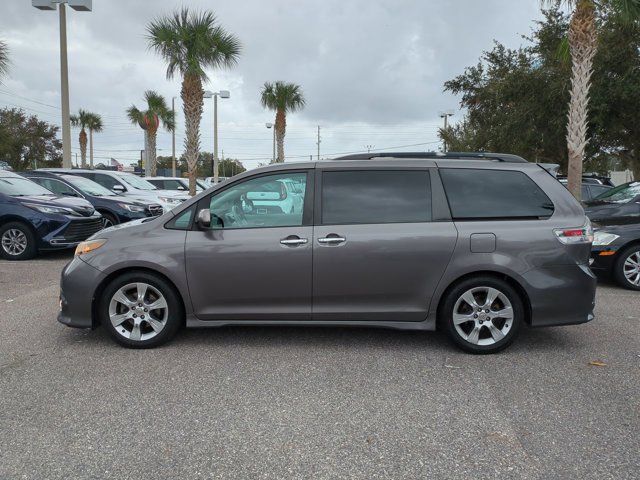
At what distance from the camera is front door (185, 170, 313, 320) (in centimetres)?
457

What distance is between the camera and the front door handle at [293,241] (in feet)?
15.0

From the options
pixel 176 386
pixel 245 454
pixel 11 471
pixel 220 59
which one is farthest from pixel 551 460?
pixel 220 59

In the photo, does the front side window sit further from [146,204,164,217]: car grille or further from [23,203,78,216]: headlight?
[146,204,164,217]: car grille

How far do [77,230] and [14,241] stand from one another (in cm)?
112

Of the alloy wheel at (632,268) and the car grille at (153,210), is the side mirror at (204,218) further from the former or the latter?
the car grille at (153,210)

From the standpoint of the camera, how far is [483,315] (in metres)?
4.58

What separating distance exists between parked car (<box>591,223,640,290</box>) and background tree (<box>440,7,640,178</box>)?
7.86 m

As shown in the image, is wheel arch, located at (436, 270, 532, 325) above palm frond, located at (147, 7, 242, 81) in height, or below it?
below

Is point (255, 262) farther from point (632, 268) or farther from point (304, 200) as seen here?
point (632, 268)

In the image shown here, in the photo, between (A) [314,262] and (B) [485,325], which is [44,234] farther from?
(B) [485,325]

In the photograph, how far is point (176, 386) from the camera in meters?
3.93

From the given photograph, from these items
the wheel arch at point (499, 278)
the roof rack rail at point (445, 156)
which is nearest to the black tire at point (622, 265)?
the roof rack rail at point (445, 156)

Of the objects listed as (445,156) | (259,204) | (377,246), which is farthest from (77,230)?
(445,156)

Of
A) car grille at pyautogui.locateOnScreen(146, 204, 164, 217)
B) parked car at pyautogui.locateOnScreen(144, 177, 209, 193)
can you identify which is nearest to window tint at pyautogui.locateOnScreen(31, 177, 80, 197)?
car grille at pyautogui.locateOnScreen(146, 204, 164, 217)
